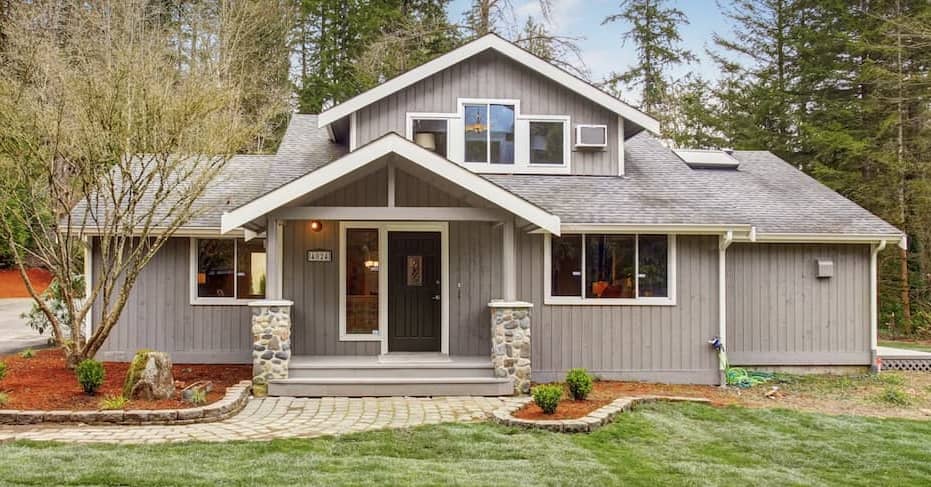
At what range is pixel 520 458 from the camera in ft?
18.8

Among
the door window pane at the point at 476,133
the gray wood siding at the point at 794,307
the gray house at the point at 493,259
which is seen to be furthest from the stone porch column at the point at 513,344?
the gray wood siding at the point at 794,307

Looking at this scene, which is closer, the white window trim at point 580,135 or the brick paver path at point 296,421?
the brick paver path at point 296,421

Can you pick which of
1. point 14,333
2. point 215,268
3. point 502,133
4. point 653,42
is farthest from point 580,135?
point 653,42

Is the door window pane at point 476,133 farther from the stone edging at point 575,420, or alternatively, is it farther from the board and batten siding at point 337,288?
the stone edging at point 575,420

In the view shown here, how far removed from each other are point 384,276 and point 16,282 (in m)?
24.9

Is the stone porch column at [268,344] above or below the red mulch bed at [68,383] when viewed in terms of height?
above

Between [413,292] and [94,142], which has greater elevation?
[94,142]

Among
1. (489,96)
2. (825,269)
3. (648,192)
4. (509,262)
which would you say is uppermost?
(489,96)

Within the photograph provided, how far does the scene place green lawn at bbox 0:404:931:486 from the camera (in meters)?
5.04

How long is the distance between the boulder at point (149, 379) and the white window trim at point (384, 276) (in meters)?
2.83

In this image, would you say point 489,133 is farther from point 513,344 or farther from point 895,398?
→ point 895,398

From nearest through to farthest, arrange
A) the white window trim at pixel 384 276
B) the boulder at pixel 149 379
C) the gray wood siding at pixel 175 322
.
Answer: the boulder at pixel 149 379 → the white window trim at pixel 384 276 → the gray wood siding at pixel 175 322

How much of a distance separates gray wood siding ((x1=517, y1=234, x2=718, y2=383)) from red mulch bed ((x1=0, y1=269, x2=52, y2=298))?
24.9m

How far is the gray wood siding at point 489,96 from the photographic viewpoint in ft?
35.6
